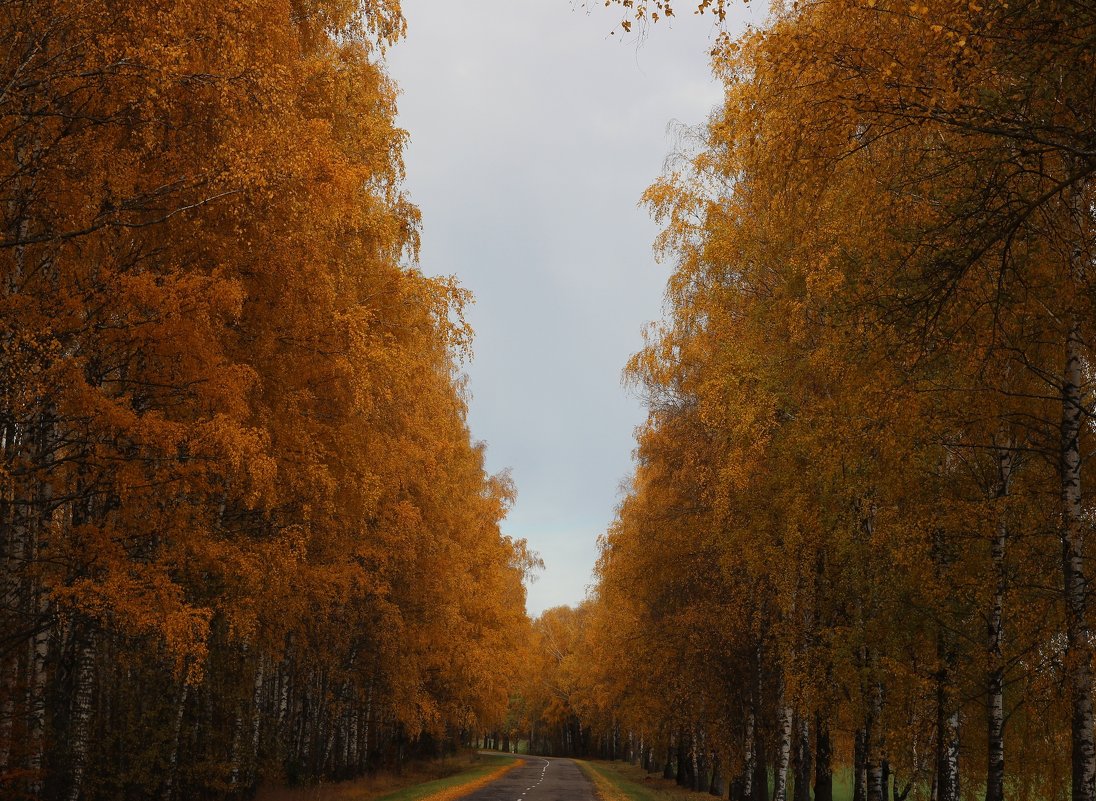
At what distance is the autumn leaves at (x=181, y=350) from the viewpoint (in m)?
8.19

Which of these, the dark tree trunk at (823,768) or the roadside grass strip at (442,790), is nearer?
the dark tree trunk at (823,768)

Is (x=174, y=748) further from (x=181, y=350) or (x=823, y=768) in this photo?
(x=823, y=768)

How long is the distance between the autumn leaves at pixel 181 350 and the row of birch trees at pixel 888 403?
5118 millimetres

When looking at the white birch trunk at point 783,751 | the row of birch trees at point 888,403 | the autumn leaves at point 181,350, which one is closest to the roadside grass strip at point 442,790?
the autumn leaves at point 181,350

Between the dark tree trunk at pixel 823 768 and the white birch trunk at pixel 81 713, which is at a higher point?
the white birch trunk at pixel 81 713

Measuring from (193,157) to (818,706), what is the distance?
1211cm

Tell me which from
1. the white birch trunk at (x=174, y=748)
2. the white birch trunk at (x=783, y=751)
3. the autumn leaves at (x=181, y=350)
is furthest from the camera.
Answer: the white birch trunk at (x=783, y=751)

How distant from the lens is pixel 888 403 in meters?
9.57

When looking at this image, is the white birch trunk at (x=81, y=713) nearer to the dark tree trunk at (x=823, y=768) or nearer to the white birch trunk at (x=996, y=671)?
the white birch trunk at (x=996, y=671)

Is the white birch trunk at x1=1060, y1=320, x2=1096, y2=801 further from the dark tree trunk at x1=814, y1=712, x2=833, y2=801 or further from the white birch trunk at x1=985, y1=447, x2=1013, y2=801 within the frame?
the dark tree trunk at x1=814, y1=712, x2=833, y2=801

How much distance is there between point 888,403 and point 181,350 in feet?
26.1

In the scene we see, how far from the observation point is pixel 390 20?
1353 cm

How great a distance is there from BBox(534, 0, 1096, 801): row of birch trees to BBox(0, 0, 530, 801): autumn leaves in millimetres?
5118

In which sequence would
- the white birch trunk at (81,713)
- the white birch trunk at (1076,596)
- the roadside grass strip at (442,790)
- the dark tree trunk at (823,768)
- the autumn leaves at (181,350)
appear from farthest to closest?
the roadside grass strip at (442,790)
the dark tree trunk at (823,768)
the white birch trunk at (81,713)
the autumn leaves at (181,350)
the white birch trunk at (1076,596)
